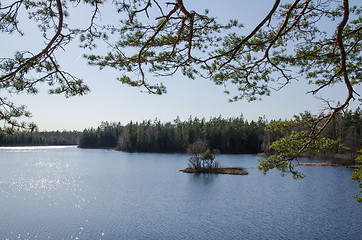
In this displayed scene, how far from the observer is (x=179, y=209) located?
14.8 meters

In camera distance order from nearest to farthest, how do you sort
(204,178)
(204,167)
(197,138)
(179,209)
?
(179,209) < (204,178) < (204,167) < (197,138)

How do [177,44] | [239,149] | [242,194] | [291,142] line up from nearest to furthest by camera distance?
[177,44], [291,142], [242,194], [239,149]

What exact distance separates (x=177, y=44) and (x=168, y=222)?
10.4 m

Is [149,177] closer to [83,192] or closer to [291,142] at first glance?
[83,192]

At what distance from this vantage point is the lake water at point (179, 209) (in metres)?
11.4

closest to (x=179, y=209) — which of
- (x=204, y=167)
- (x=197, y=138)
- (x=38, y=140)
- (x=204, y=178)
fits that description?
(x=204, y=178)

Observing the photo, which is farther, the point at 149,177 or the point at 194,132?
the point at 194,132

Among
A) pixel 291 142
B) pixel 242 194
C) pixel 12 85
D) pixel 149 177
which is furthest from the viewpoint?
pixel 149 177

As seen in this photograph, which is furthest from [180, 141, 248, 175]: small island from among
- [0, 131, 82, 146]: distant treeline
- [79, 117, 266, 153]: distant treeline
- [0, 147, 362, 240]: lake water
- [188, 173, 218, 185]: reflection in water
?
[0, 131, 82, 146]: distant treeline

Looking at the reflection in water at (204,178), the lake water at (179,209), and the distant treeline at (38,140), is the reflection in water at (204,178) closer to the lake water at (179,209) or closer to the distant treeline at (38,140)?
the lake water at (179,209)

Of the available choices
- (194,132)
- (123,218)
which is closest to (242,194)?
(123,218)

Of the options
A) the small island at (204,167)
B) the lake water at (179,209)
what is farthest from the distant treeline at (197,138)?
the lake water at (179,209)

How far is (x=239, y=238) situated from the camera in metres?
10.7

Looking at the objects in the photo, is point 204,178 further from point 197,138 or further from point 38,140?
point 38,140
